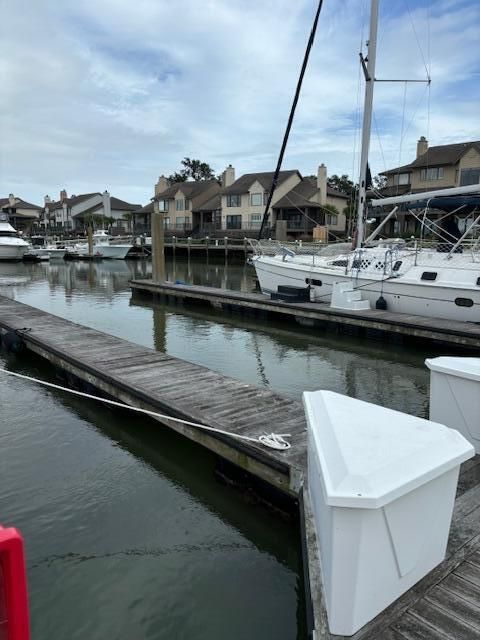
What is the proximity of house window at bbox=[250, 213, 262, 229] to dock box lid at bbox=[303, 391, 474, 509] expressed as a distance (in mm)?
50571

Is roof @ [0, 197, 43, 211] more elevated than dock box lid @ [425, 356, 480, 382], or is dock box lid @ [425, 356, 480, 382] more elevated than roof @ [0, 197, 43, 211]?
roof @ [0, 197, 43, 211]

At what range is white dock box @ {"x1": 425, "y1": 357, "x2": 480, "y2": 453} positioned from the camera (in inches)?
169

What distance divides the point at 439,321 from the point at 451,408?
866cm

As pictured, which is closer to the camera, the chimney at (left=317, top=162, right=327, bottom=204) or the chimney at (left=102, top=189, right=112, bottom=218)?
the chimney at (left=317, top=162, right=327, bottom=204)

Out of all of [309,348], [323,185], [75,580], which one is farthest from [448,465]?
[323,185]

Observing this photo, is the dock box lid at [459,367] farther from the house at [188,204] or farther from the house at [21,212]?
the house at [21,212]

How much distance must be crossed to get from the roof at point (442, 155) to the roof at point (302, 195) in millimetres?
10369

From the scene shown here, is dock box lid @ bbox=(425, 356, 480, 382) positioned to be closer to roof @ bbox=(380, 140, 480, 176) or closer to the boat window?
the boat window

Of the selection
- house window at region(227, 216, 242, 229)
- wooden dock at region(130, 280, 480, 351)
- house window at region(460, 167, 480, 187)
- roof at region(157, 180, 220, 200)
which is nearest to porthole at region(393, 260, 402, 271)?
wooden dock at region(130, 280, 480, 351)

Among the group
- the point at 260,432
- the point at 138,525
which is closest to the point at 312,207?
the point at 260,432

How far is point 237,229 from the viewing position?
180 feet

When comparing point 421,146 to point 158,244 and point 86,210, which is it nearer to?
point 158,244

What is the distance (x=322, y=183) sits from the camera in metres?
49.7

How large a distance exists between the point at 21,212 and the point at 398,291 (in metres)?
108
